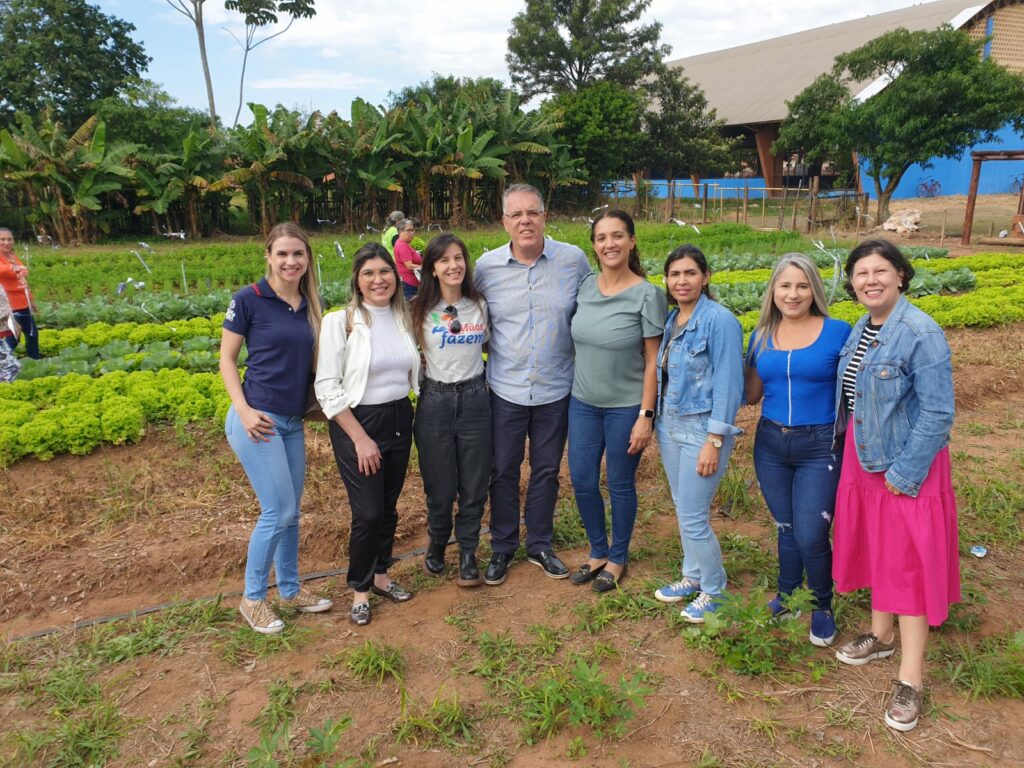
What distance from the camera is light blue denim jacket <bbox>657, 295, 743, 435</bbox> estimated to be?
121 inches

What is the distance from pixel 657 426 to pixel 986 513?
2.56 m

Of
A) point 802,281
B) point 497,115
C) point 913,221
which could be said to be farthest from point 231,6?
point 802,281

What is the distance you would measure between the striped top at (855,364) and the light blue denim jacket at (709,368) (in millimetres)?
423

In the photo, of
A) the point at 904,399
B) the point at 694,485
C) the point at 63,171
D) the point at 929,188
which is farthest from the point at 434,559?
the point at 929,188

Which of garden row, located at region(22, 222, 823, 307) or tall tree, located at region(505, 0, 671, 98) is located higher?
tall tree, located at region(505, 0, 671, 98)

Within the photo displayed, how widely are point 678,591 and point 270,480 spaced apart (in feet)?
6.79

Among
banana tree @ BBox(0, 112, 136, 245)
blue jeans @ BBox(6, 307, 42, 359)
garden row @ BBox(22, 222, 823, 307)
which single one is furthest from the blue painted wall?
blue jeans @ BBox(6, 307, 42, 359)

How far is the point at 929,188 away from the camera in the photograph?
28.0m

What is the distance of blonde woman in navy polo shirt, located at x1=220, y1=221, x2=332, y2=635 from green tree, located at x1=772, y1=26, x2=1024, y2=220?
19624 millimetres

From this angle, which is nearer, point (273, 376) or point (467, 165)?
point (273, 376)

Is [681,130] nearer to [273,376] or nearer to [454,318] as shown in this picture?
[454,318]

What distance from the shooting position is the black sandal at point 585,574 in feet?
12.6

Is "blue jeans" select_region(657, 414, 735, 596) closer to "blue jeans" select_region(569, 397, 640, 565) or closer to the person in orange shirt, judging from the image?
"blue jeans" select_region(569, 397, 640, 565)

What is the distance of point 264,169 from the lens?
18609 mm
